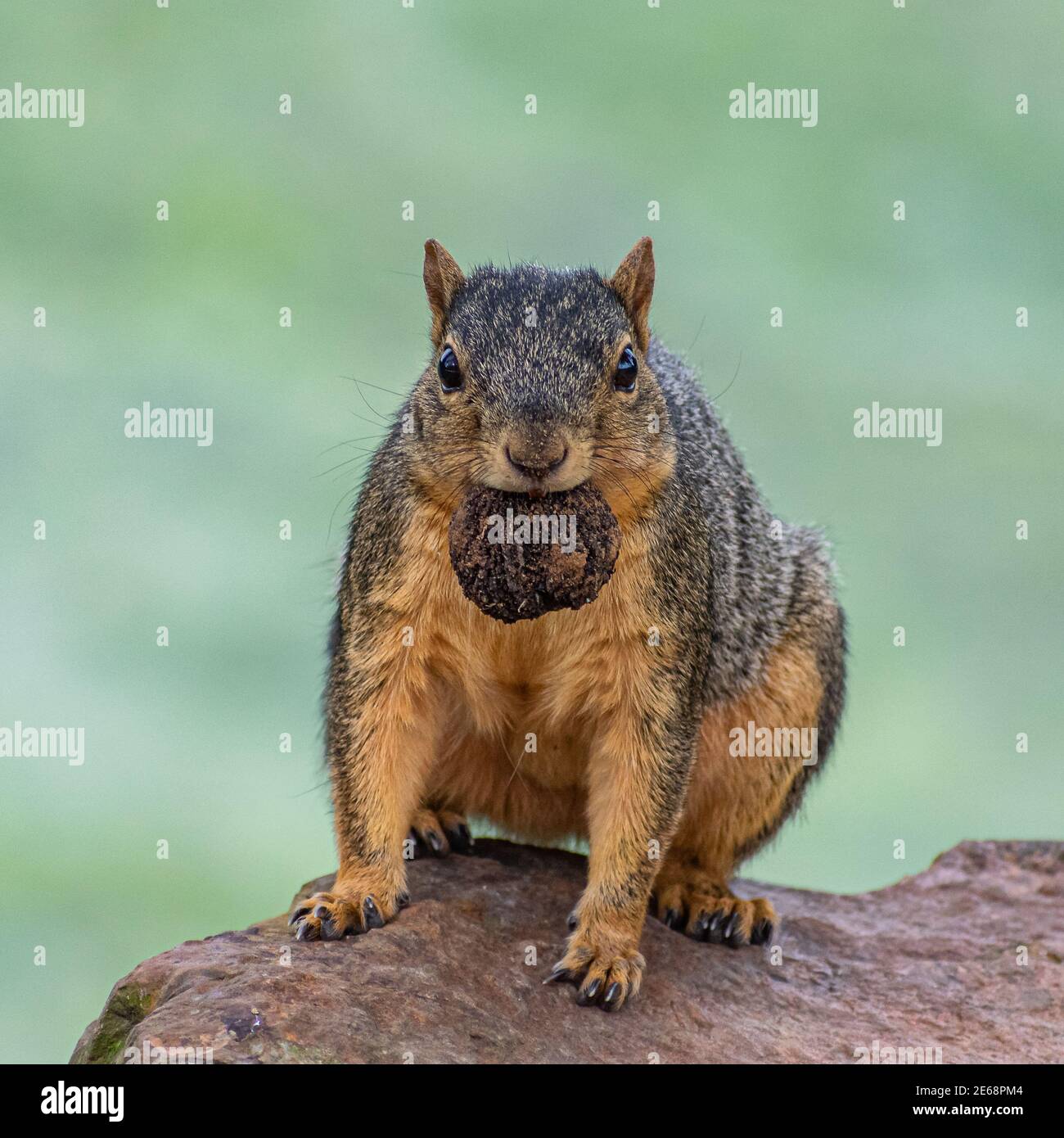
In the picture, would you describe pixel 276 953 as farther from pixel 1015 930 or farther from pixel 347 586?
pixel 1015 930

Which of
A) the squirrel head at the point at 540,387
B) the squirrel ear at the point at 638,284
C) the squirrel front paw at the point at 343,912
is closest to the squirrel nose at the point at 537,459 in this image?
the squirrel head at the point at 540,387

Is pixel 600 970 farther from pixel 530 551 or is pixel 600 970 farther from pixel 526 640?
pixel 530 551

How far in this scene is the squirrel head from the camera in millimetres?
4770

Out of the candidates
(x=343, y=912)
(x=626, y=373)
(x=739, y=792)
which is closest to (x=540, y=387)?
(x=626, y=373)

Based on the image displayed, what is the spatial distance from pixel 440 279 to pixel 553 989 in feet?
7.79

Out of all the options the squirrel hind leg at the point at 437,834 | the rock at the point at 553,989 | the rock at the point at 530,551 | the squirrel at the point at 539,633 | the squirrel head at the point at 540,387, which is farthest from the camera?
the squirrel hind leg at the point at 437,834

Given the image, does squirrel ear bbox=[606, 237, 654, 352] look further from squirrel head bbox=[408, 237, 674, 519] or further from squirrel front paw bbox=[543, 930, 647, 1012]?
squirrel front paw bbox=[543, 930, 647, 1012]

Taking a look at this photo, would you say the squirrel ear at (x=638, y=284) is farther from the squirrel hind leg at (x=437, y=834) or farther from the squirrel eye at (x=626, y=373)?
the squirrel hind leg at (x=437, y=834)

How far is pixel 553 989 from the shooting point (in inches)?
205

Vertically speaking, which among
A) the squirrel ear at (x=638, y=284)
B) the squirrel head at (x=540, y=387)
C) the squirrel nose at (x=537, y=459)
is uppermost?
the squirrel ear at (x=638, y=284)

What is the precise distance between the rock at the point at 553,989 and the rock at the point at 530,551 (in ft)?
3.88

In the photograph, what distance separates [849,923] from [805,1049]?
65.3 inches

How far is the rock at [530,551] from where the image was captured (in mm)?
4891

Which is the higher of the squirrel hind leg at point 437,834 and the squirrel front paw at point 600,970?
the squirrel hind leg at point 437,834
